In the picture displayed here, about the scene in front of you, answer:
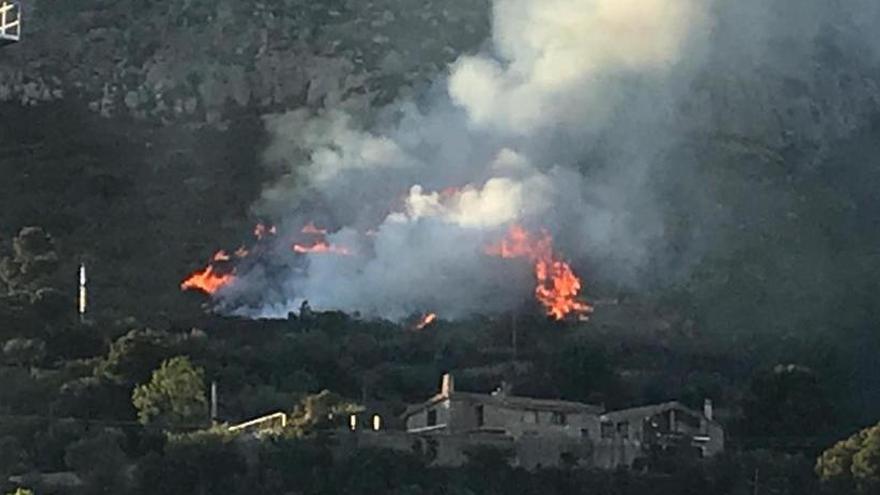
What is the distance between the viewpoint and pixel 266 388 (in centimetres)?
7706

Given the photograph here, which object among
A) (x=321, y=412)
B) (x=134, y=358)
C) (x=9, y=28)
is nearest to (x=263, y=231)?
(x=134, y=358)

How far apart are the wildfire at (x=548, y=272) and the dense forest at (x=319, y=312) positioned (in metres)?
0.91

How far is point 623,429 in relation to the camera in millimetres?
75875

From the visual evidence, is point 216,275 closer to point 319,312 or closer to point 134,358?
point 319,312

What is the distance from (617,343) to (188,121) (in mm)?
28822

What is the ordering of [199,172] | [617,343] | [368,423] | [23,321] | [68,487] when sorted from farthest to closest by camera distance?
[199,172], [617,343], [23,321], [368,423], [68,487]

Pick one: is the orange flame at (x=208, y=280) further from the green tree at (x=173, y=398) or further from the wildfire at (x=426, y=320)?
the green tree at (x=173, y=398)

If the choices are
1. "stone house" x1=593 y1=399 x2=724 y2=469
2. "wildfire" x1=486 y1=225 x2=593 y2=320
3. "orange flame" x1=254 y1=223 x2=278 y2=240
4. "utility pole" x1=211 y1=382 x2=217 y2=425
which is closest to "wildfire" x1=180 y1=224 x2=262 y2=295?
"orange flame" x1=254 y1=223 x2=278 y2=240

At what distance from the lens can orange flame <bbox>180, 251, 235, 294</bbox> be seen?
94.8 m

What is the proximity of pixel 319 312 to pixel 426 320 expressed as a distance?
3704 millimetres

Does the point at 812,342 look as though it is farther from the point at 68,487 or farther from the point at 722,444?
the point at 68,487

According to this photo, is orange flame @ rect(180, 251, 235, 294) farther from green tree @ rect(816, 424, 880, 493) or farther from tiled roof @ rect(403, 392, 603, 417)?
green tree @ rect(816, 424, 880, 493)

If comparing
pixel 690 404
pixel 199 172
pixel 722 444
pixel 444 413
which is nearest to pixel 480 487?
pixel 444 413

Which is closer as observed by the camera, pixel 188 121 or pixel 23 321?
pixel 23 321
